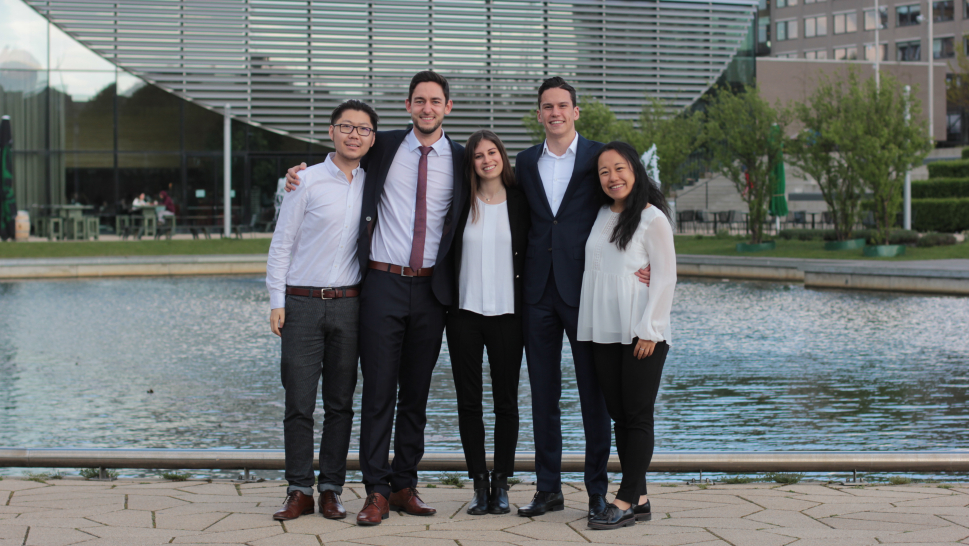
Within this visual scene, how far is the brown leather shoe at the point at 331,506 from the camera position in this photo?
4141mm

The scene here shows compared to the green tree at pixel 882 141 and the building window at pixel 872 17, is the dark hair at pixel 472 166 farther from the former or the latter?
the building window at pixel 872 17

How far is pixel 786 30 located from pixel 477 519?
255 feet

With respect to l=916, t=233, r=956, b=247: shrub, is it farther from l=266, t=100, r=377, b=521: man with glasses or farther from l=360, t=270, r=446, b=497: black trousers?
l=266, t=100, r=377, b=521: man with glasses

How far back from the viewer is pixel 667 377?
8.64 meters

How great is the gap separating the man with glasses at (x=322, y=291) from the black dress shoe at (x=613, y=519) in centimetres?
115

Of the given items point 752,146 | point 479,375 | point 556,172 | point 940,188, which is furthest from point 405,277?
point 940,188

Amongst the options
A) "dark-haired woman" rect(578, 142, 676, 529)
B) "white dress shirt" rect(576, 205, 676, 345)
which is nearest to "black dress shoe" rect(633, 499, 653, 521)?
"dark-haired woman" rect(578, 142, 676, 529)

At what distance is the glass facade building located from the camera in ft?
107

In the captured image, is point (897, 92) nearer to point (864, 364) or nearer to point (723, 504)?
point (864, 364)

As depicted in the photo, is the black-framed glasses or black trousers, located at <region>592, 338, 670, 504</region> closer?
black trousers, located at <region>592, 338, 670, 504</region>

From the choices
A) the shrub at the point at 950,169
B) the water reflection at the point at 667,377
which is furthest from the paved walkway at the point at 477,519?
the shrub at the point at 950,169

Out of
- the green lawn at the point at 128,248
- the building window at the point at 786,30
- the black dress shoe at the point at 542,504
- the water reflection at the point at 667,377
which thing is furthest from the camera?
the building window at the point at 786,30

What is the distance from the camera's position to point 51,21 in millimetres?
32250

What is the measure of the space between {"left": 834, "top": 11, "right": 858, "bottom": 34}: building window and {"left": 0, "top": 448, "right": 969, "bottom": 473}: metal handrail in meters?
72.5
